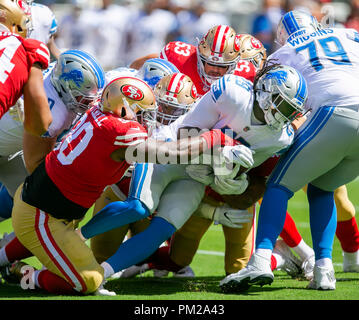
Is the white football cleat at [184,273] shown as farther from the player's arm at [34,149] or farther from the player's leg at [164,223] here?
the player's arm at [34,149]

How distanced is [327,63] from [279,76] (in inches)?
16.4

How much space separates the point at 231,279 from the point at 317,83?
4.16 ft

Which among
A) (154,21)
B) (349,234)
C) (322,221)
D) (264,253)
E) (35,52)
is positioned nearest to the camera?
(35,52)

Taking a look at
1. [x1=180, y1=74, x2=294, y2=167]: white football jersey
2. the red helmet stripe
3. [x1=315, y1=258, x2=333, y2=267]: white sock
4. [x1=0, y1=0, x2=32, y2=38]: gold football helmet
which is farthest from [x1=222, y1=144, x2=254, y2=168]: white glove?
[x1=0, y1=0, x2=32, y2=38]: gold football helmet

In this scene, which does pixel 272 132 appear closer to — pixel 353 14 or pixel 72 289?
pixel 72 289

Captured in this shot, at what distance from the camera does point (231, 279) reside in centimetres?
408

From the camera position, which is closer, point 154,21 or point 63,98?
point 63,98

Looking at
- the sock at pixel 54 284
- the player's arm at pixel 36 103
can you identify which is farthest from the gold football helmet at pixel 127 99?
the sock at pixel 54 284

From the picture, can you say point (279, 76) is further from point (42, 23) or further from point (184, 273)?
point (42, 23)

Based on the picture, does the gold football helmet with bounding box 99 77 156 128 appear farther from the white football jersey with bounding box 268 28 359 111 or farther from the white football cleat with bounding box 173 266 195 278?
the white football cleat with bounding box 173 266 195 278

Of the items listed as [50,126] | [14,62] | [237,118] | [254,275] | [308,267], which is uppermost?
[14,62]

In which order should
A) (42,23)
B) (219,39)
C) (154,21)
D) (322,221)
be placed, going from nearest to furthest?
(322,221)
(219,39)
(42,23)
(154,21)

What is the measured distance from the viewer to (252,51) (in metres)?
5.42

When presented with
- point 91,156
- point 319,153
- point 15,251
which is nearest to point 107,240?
point 15,251
